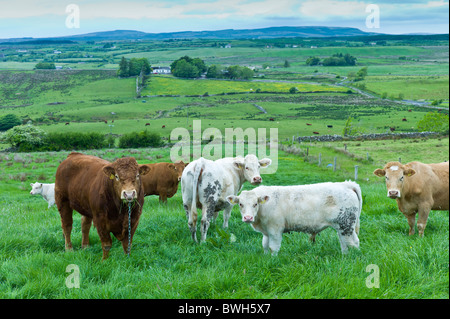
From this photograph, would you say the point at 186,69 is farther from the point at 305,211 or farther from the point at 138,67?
the point at 305,211

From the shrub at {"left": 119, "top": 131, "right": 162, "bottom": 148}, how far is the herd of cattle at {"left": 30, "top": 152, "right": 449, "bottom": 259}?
48.3 metres

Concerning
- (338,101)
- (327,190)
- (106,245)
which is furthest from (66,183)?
(338,101)

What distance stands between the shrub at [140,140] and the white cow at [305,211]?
1968 inches

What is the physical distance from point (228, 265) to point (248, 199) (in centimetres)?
151

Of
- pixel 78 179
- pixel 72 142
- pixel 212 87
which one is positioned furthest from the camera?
pixel 212 87

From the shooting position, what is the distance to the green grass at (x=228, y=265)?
5059 mm

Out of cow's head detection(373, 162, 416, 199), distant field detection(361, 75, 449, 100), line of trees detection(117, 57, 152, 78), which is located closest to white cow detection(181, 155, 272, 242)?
cow's head detection(373, 162, 416, 199)

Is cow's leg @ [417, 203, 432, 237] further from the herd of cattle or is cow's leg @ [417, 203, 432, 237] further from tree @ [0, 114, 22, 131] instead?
tree @ [0, 114, 22, 131]

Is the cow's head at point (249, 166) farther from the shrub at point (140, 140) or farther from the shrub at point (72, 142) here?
the shrub at point (72, 142)

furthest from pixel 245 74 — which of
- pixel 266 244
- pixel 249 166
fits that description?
pixel 266 244

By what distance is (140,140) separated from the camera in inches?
2229

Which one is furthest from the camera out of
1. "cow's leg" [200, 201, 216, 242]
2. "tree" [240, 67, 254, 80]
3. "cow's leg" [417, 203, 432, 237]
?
"tree" [240, 67, 254, 80]

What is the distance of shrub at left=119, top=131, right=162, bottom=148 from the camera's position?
56.1 meters

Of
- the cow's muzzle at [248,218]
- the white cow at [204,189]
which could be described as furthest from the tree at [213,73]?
the cow's muzzle at [248,218]
